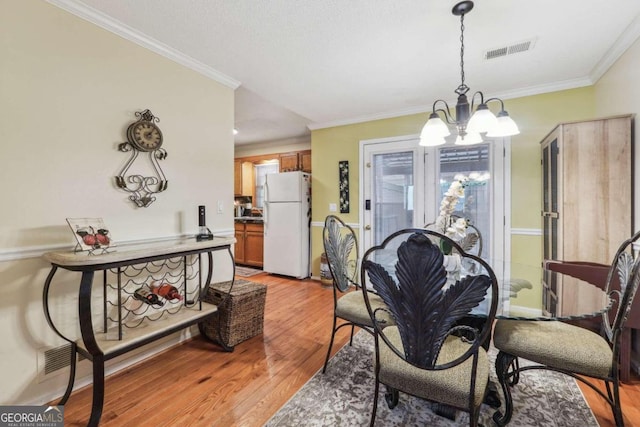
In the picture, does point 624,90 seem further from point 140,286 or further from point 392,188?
point 140,286

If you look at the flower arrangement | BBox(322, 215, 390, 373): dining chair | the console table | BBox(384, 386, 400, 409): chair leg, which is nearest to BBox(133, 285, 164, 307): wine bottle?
the console table

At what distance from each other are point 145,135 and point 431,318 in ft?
7.27

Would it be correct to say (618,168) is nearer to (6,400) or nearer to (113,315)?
(113,315)

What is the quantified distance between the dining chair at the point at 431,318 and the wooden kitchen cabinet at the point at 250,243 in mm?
3962

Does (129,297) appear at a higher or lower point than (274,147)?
lower

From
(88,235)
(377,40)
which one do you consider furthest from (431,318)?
(377,40)

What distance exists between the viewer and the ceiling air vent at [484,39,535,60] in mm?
2186

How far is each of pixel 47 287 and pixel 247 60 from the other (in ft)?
6.96

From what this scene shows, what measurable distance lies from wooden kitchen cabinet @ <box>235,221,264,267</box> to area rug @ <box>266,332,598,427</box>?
129 inches

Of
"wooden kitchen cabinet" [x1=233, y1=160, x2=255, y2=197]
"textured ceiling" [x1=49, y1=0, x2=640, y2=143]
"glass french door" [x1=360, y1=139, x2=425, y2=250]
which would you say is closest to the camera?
"textured ceiling" [x1=49, y1=0, x2=640, y2=143]

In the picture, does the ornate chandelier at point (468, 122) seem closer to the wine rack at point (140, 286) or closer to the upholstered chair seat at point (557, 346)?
the upholstered chair seat at point (557, 346)

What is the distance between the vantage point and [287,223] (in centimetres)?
440

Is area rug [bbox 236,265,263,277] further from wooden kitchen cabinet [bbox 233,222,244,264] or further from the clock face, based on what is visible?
the clock face

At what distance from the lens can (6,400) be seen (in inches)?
60.1
